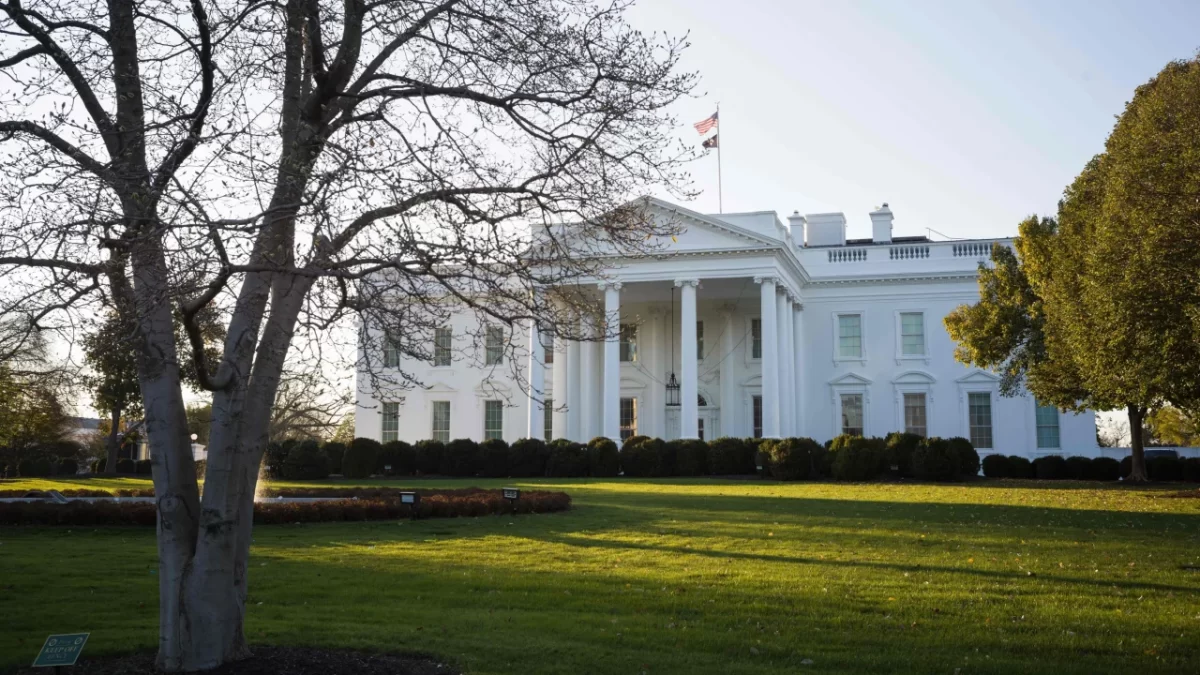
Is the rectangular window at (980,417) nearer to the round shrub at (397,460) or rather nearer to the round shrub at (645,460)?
the round shrub at (645,460)

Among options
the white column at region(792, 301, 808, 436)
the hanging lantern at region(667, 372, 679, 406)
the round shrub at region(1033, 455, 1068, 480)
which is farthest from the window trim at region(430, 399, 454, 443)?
the round shrub at region(1033, 455, 1068, 480)

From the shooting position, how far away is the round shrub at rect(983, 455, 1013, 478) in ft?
116

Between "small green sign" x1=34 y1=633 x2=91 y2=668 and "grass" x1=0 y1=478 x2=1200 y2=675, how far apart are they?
4.42 ft

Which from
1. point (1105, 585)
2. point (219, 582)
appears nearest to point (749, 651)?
point (219, 582)

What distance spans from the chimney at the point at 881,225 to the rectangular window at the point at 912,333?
512 centimetres

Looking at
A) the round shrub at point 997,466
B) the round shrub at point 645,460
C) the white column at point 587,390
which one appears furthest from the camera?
the white column at point 587,390

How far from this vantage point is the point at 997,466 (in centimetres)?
3531

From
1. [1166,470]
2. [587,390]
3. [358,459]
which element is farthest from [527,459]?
[1166,470]

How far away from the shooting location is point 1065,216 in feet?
86.0

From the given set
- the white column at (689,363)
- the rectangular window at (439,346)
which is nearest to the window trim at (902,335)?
the white column at (689,363)

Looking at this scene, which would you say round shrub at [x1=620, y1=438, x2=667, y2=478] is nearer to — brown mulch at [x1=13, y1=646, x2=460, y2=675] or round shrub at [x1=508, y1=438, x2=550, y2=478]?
round shrub at [x1=508, y1=438, x2=550, y2=478]

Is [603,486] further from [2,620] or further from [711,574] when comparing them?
[2,620]

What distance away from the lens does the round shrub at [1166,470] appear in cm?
3233

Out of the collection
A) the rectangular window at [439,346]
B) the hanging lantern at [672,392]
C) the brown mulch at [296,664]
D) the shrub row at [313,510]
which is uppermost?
the hanging lantern at [672,392]
